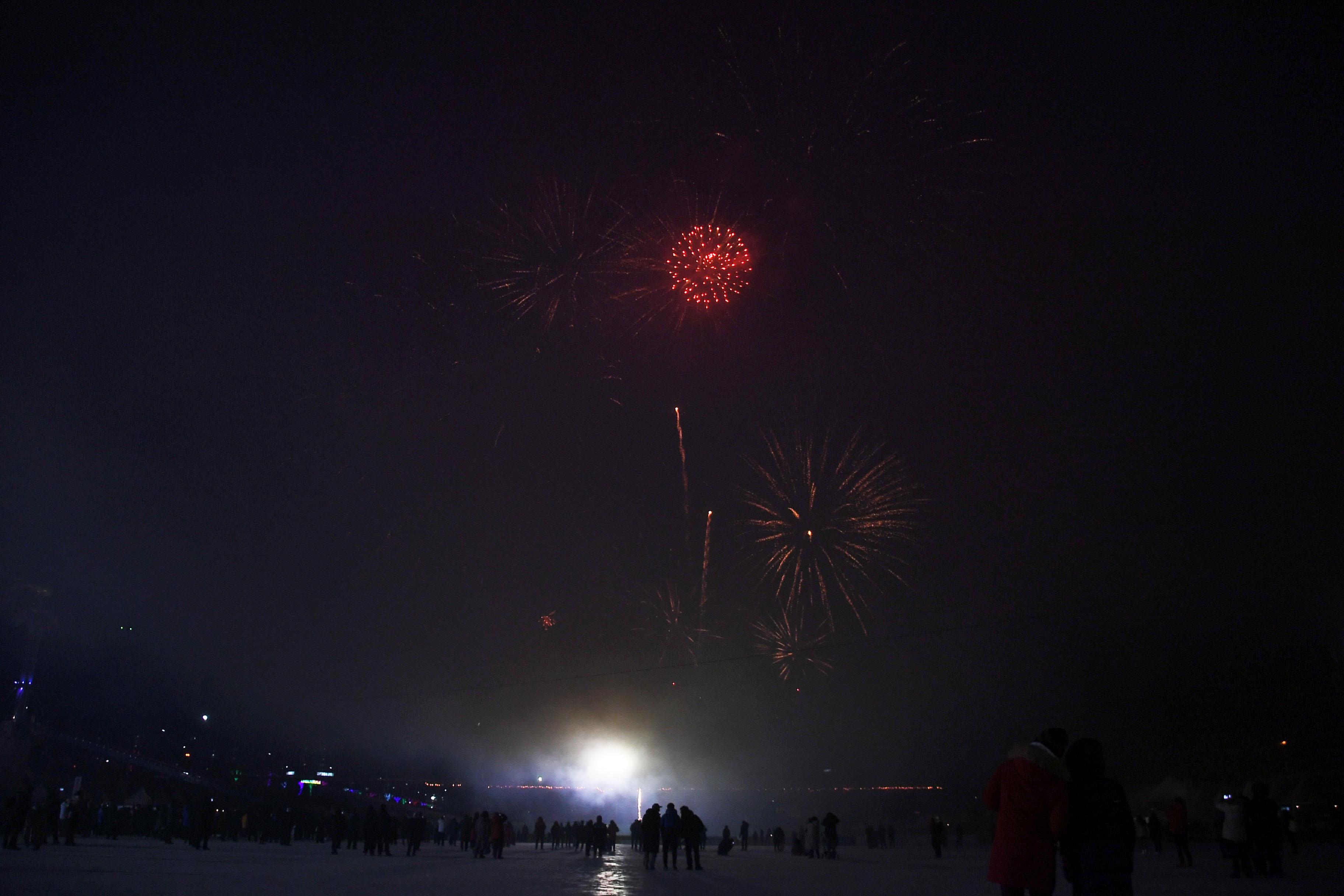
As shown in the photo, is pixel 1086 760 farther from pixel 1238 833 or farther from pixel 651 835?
pixel 651 835

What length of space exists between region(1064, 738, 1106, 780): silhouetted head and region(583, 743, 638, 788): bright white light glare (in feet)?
300

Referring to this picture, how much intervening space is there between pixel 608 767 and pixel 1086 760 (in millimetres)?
93711

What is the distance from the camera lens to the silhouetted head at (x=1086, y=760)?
5305mm

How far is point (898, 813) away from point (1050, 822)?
92045 mm

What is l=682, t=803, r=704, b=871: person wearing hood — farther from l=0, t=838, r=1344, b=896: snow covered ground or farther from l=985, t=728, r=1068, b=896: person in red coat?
l=985, t=728, r=1068, b=896: person in red coat

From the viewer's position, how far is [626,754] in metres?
91.2

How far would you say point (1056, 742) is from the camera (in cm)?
556

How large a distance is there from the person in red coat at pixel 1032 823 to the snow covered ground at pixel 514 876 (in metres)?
6.53

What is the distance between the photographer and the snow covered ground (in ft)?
35.4

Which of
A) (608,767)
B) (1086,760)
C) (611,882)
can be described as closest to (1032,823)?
(1086,760)

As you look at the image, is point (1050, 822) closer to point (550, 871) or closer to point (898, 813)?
point (550, 871)

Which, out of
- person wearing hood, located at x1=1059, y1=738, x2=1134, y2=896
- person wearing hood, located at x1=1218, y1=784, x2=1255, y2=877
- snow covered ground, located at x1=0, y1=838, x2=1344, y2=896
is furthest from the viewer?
person wearing hood, located at x1=1218, y1=784, x2=1255, y2=877

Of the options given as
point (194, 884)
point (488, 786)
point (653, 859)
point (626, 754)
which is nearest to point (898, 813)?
point (626, 754)

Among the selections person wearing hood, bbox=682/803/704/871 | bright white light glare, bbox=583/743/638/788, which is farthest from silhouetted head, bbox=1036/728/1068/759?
bright white light glare, bbox=583/743/638/788
